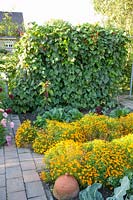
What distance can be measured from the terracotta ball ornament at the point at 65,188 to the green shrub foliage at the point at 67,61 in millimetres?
2473

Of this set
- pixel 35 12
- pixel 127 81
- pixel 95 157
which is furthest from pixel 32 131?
pixel 35 12

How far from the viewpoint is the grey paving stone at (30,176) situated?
94.8 inches

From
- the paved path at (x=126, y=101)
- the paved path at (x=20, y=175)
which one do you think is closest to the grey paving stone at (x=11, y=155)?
the paved path at (x=20, y=175)

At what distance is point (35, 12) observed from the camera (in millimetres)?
12516

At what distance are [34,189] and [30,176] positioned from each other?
0.81 feet

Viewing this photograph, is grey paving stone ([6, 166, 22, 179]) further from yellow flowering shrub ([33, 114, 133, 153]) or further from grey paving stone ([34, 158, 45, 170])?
yellow flowering shrub ([33, 114, 133, 153])

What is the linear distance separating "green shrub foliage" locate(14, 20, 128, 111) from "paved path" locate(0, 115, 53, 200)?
164 centimetres

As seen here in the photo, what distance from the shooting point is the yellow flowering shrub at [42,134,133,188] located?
7.40 ft

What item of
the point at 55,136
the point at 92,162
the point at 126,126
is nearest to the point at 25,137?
the point at 55,136

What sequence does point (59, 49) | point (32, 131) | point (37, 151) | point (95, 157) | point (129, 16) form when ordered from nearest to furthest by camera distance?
point (95, 157), point (37, 151), point (32, 131), point (59, 49), point (129, 16)

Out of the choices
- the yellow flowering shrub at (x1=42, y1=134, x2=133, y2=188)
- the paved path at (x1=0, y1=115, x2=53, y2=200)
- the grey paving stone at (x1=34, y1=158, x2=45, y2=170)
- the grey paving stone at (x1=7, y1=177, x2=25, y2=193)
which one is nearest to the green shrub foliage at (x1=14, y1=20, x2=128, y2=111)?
the paved path at (x1=0, y1=115, x2=53, y2=200)

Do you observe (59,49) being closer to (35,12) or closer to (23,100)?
(23,100)

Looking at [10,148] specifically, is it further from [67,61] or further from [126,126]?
[67,61]

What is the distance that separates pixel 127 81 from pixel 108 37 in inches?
101
